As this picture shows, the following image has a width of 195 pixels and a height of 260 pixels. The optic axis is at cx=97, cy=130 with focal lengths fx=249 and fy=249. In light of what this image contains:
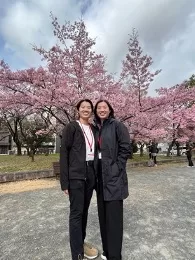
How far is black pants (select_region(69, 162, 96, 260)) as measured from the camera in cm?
274

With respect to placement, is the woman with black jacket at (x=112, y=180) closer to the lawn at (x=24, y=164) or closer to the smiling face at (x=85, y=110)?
the smiling face at (x=85, y=110)

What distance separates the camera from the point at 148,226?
4.16 m

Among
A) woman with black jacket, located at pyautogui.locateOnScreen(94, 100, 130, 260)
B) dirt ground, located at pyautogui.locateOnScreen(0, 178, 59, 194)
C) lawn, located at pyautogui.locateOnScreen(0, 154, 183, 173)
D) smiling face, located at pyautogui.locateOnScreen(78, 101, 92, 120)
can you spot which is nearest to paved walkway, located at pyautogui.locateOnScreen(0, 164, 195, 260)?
woman with black jacket, located at pyautogui.locateOnScreen(94, 100, 130, 260)

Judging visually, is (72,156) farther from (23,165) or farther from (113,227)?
(23,165)

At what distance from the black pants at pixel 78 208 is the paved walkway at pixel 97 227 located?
0.39m

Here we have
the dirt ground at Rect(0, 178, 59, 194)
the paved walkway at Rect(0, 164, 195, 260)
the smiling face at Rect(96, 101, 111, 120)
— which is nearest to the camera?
the smiling face at Rect(96, 101, 111, 120)

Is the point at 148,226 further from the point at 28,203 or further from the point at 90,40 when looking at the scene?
the point at 90,40

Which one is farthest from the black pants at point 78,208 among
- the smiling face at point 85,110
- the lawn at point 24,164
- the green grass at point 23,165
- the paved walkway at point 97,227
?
the lawn at point 24,164

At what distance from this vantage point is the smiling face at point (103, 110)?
2967 mm

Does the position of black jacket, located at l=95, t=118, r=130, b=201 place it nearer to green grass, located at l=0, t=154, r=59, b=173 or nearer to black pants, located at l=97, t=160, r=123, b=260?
black pants, located at l=97, t=160, r=123, b=260

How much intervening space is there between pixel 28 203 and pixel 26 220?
1400 millimetres

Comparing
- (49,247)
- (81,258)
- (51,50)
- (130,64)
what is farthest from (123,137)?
(130,64)

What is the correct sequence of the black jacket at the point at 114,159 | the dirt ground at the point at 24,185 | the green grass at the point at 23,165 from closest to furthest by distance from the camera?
1. the black jacket at the point at 114,159
2. the dirt ground at the point at 24,185
3. the green grass at the point at 23,165

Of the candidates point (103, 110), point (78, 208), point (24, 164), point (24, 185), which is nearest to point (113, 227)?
point (78, 208)
